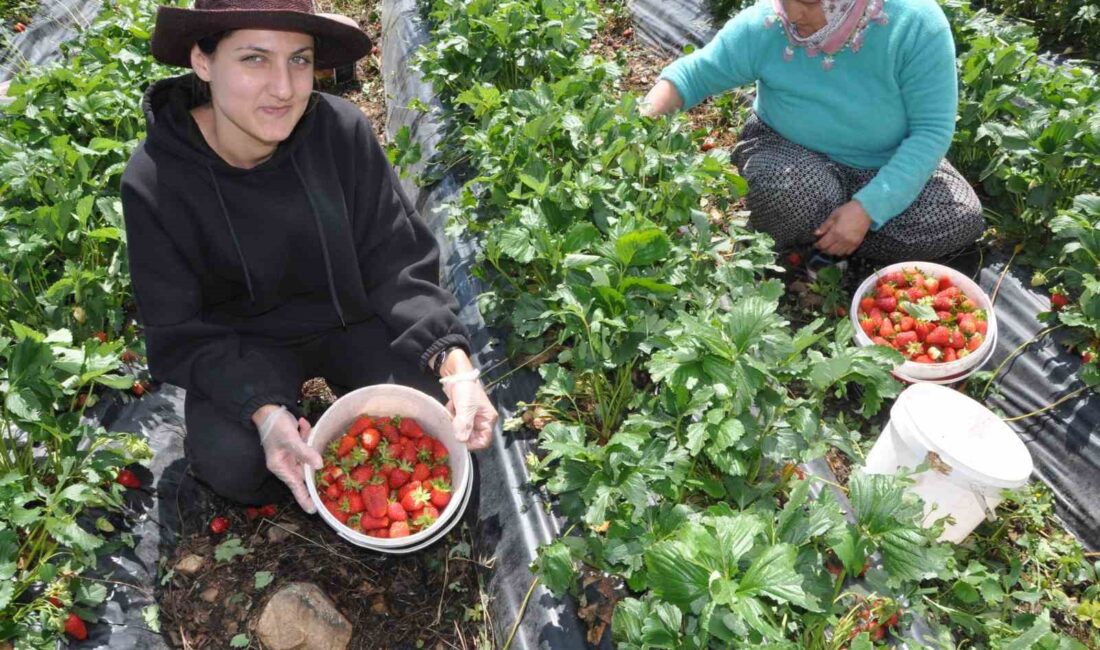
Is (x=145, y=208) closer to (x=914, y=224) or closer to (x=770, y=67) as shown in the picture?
(x=770, y=67)

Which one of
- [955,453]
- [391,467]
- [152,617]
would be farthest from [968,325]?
[152,617]

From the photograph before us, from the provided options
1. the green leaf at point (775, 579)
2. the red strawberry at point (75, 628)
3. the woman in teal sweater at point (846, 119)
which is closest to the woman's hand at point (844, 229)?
the woman in teal sweater at point (846, 119)

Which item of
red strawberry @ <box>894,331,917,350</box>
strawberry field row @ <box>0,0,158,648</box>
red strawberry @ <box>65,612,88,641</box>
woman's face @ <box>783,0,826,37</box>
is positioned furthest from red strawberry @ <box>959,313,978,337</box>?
red strawberry @ <box>65,612,88,641</box>

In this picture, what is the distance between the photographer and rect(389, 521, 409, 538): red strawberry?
210 centimetres

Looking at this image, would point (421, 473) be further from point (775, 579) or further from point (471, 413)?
point (775, 579)

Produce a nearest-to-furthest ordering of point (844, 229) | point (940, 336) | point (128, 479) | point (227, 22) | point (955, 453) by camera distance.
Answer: point (227, 22) → point (955, 453) → point (128, 479) → point (940, 336) → point (844, 229)

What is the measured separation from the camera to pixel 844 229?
A: 2900 mm

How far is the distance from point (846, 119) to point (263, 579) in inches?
103

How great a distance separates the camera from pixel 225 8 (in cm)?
171

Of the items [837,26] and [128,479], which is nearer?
[128,479]

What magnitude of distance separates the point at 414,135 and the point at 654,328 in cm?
219

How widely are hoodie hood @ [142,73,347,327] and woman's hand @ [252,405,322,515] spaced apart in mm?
463

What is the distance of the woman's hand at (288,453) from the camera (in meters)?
2.05

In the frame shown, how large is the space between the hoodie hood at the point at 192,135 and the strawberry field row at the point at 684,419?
0.63 m
